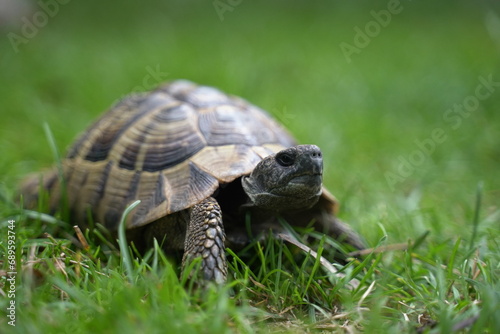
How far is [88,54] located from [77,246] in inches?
222

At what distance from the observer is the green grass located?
6.88ft

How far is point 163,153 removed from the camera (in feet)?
10.0

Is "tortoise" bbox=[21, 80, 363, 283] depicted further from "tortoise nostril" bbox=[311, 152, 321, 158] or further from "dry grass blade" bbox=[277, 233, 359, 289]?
"dry grass blade" bbox=[277, 233, 359, 289]

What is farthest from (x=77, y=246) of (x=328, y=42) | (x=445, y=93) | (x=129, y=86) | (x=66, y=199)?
(x=328, y=42)

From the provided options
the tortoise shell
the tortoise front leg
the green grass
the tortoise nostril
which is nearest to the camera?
the green grass

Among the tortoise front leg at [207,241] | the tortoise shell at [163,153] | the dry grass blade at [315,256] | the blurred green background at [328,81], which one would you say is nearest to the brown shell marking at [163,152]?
the tortoise shell at [163,153]

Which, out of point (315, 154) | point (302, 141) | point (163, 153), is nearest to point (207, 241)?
point (315, 154)

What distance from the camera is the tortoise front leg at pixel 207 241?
2.32 metres

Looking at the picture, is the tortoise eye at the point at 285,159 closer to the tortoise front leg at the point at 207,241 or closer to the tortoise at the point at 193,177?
the tortoise at the point at 193,177

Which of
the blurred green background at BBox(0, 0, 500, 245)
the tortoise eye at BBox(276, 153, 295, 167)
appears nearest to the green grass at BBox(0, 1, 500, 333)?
the blurred green background at BBox(0, 0, 500, 245)

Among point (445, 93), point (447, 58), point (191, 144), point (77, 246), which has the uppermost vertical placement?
point (447, 58)

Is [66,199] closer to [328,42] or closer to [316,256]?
[316,256]

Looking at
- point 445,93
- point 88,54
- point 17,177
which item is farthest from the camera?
point 88,54

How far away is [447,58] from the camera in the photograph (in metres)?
8.11
